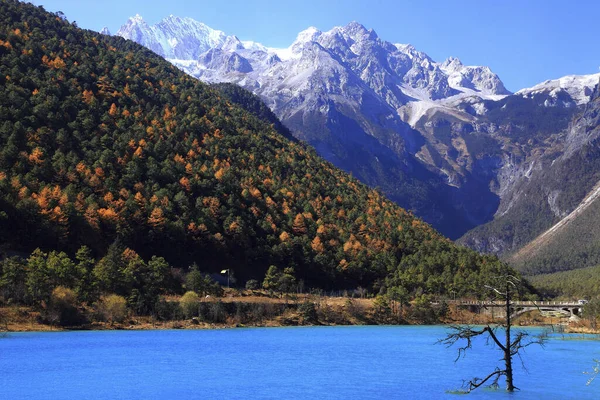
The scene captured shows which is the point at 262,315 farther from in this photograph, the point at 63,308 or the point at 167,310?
the point at 63,308

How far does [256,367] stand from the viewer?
77.4 meters

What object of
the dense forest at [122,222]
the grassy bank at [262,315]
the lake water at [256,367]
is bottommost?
the lake water at [256,367]

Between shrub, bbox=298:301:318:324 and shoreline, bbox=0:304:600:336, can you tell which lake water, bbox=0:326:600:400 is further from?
shrub, bbox=298:301:318:324

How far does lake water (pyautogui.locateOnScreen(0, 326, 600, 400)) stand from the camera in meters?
62.1

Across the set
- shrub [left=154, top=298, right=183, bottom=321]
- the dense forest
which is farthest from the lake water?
the dense forest

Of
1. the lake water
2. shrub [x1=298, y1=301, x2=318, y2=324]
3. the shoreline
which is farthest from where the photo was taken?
shrub [x1=298, y1=301, x2=318, y2=324]

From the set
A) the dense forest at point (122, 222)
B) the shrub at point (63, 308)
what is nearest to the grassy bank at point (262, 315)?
the shrub at point (63, 308)

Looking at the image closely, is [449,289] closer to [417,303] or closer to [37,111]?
[417,303]

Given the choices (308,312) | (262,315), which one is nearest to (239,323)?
(262,315)

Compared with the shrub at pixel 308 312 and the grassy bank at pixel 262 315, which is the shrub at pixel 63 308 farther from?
the shrub at pixel 308 312

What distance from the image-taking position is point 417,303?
16850cm

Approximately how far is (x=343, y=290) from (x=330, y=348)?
295 feet

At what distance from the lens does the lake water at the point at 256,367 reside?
2446 inches

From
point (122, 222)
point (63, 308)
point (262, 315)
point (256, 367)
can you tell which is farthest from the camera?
point (122, 222)
